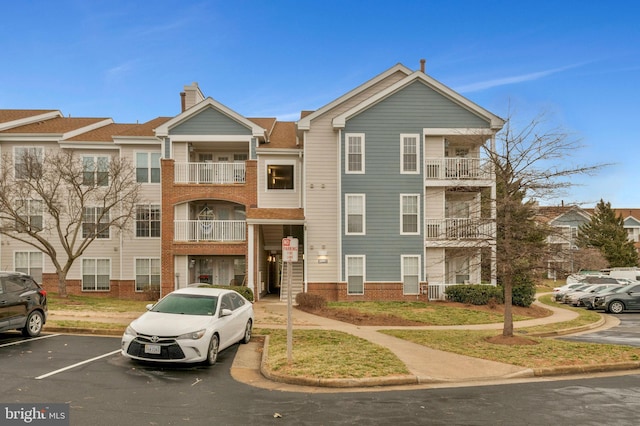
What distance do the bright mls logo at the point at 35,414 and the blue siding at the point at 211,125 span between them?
19.1 meters

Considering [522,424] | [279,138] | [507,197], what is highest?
[279,138]

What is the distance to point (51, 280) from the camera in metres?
26.6

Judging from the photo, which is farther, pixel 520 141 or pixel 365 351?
pixel 520 141

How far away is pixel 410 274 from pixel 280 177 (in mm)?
9445

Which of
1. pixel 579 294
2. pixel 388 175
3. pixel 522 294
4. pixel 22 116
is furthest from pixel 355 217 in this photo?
pixel 22 116

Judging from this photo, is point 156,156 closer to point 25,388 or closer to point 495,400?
point 25,388

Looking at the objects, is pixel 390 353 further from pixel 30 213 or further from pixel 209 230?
pixel 30 213

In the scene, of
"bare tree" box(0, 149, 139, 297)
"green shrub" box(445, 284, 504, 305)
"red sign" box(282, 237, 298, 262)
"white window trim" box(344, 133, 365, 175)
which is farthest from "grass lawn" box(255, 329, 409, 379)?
"bare tree" box(0, 149, 139, 297)

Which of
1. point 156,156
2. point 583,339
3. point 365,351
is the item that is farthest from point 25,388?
point 156,156

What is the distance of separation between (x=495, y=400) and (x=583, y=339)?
9.32 m

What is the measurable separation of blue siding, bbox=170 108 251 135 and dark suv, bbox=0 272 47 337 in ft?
43.5

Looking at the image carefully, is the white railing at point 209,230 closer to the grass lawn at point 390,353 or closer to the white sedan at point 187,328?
the grass lawn at point 390,353

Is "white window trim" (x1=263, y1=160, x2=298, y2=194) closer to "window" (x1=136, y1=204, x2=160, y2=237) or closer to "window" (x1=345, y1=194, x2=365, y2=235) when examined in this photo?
"window" (x1=345, y1=194, x2=365, y2=235)

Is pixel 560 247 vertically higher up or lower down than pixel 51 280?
higher up
